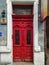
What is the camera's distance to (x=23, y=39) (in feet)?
40.7

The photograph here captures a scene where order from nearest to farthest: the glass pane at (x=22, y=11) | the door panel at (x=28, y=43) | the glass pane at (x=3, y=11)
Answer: the glass pane at (x=3, y=11), the door panel at (x=28, y=43), the glass pane at (x=22, y=11)

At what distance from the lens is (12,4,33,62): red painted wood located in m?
12.4

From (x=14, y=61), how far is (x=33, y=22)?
2.47m

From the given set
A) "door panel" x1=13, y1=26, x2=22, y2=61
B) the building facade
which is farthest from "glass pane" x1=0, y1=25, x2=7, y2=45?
"door panel" x1=13, y1=26, x2=22, y2=61

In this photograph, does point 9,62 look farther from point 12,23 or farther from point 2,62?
point 12,23

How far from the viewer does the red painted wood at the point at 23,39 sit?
12.4 meters

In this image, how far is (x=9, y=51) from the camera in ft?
38.7

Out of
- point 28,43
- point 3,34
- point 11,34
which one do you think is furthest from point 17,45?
point 3,34

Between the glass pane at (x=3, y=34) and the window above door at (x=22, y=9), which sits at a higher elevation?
the window above door at (x=22, y=9)

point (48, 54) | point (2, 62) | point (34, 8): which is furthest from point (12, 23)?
point (48, 54)

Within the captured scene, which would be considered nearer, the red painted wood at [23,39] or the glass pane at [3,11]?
the glass pane at [3,11]

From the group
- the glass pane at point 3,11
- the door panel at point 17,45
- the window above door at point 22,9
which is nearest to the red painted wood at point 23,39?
the door panel at point 17,45

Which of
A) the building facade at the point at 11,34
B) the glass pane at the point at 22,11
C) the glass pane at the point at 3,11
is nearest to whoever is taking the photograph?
the building facade at the point at 11,34

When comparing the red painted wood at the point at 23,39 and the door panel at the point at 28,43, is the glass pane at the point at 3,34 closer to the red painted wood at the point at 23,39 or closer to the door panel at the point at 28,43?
the red painted wood at the point at 23,39
